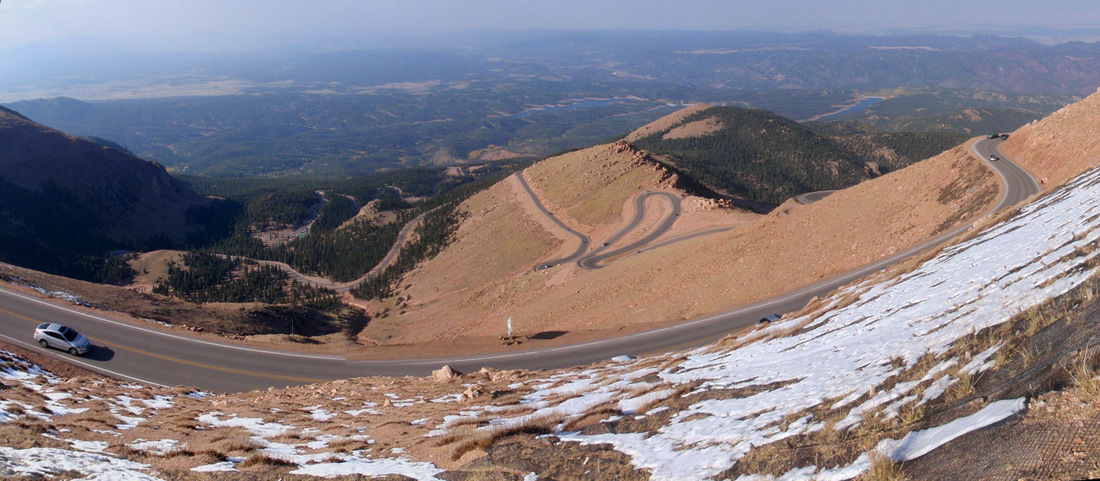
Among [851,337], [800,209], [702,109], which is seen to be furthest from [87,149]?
[702,109]

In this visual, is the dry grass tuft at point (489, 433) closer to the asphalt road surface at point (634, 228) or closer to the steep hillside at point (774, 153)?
the asphalt road surface at point (634, 228)

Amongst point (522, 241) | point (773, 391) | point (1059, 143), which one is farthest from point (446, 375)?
point (522, 241)

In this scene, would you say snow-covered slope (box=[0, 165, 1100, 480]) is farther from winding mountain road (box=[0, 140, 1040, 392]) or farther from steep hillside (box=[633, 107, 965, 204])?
steep hillside (box=[633, 107, 965, 204])

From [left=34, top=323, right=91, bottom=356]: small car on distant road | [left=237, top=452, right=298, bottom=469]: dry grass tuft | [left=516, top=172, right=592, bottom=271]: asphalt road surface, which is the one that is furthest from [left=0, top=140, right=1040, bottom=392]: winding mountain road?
[left=516, top=172, right=592, bottom=271]: asphalt road surface

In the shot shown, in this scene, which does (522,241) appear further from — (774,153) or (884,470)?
(774,153)

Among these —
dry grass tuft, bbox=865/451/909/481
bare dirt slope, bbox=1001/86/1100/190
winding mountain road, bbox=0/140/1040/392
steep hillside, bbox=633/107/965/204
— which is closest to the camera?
dry grass tuft, bbox=865/451/909/481

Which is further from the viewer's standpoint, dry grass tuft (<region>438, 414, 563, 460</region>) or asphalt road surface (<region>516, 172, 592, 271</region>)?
asphalt road surface (<region>516, 172, 592, 271</region>)

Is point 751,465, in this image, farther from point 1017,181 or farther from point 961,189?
point 1017,181
